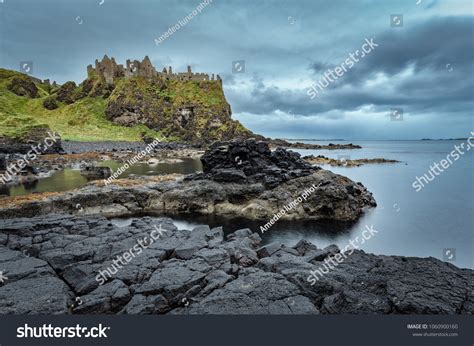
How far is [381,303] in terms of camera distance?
10.1m

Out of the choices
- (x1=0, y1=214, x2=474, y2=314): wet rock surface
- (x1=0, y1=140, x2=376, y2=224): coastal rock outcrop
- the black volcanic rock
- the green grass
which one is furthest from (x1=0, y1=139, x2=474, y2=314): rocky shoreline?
the green grass

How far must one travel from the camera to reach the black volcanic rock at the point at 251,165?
3522 cm

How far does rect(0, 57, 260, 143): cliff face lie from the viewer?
148500mm

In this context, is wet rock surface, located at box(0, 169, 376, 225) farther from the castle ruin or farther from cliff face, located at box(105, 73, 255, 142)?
the castle ruin

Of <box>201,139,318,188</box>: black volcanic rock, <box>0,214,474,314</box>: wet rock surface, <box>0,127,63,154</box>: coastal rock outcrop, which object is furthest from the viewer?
<box>0,127,63,154</box>: coastal rock outcrop

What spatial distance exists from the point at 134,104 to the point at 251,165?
137 m

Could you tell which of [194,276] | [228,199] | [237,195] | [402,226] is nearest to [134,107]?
[228,199]

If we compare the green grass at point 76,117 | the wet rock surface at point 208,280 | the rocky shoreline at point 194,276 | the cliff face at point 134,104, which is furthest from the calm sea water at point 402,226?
the cliff face at point 134,104

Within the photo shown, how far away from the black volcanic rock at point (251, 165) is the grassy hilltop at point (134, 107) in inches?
4231

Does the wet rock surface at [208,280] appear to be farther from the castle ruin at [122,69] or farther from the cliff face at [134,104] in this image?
the castle ruin at [122,69]

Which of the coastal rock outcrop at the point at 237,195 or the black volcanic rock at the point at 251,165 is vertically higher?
the black volcanic rock at the point at 251,165

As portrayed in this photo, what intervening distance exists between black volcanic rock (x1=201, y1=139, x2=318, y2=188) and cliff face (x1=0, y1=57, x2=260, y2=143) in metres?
105

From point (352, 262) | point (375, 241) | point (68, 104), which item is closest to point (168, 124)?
point (68, 104)

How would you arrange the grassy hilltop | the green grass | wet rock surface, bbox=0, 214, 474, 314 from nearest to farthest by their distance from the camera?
wet rock surface, bbox=0, 214, 474, 314
the green grass
the grassy hilltop
